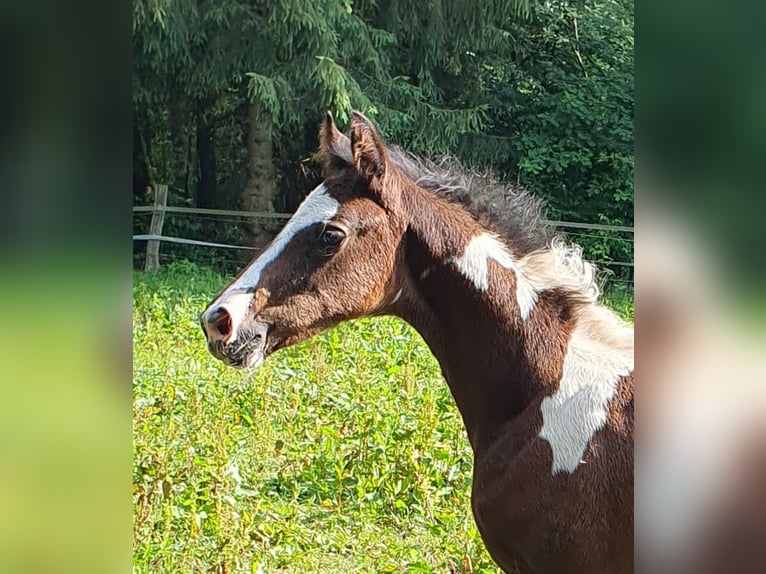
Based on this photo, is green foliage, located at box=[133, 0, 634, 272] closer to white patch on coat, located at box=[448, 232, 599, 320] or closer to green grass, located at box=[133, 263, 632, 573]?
white patch on coat, located at box=[448, 232, 599, 320]

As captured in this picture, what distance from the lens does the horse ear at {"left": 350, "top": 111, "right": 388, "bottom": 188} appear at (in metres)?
1.67

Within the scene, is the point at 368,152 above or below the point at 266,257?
above

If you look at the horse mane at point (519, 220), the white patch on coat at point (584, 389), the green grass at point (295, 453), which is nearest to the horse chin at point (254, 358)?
the green grass at point (295, 453)

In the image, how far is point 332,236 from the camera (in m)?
1.69

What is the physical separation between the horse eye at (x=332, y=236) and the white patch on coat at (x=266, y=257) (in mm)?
22

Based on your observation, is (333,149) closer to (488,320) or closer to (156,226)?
(488,320)

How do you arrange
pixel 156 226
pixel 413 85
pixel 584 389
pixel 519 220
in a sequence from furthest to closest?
pixel 156 226 → pixel 413 85 → pixel 519 220 → pixel 584 389

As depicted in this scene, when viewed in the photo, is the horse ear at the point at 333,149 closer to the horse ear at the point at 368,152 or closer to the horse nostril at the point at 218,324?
the horse ear at the point at 368,152

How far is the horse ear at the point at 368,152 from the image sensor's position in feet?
5.49

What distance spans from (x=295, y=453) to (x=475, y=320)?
0.85 meters

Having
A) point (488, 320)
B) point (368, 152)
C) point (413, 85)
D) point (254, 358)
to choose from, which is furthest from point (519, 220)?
point (254, 358)
